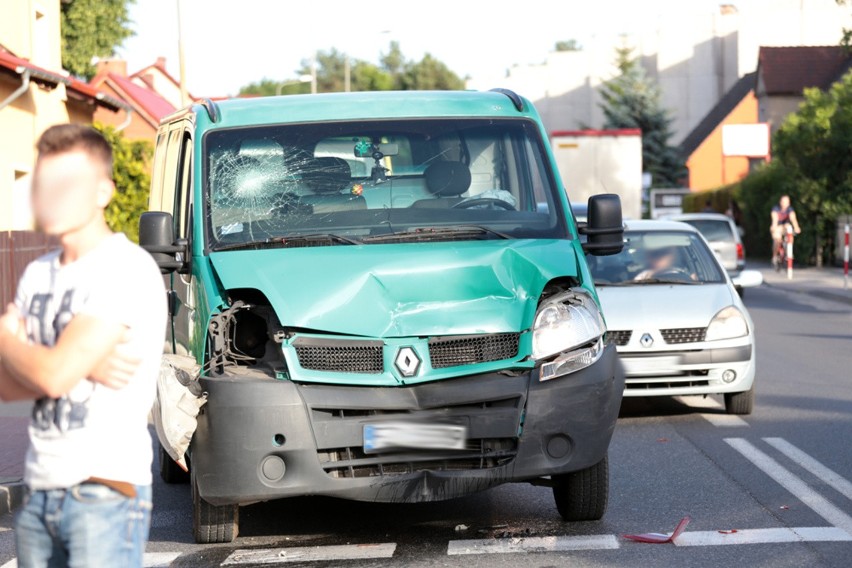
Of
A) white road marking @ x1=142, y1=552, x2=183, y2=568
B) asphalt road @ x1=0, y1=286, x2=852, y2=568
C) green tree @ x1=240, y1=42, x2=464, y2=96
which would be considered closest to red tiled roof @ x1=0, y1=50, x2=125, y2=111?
asphalt road @ x1=0, y1=286, x2=852, y2=568

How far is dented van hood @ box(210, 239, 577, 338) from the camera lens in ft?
21.1

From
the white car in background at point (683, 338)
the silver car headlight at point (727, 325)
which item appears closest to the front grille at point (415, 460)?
the white car in background at point (683, 338)

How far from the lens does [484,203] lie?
24.9 feet

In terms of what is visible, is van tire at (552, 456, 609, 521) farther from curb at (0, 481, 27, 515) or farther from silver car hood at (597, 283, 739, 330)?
silver car hood at (597, 283, 739, 330)

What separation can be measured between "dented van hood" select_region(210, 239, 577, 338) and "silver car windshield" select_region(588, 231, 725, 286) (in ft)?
16.5

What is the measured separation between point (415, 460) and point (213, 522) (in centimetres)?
115

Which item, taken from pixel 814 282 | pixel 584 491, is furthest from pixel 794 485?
pixel 814 282

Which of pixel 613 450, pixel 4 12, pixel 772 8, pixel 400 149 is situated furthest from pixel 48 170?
pixel 772 8

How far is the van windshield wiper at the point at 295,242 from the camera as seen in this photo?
276 inches

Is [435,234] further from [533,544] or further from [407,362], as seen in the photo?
[533,544]

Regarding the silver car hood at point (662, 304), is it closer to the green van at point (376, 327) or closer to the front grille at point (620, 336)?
the front grille at point (620, 336)

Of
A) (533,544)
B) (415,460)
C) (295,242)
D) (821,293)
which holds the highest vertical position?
(295,242)

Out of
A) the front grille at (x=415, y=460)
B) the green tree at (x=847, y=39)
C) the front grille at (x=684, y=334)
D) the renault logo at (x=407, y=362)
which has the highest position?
the green tree at (x=847, y=39)

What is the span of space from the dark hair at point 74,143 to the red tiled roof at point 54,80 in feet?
63.3
